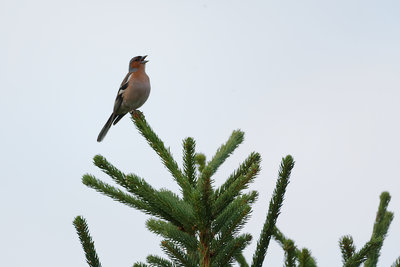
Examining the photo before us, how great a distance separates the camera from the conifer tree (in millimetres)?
3080

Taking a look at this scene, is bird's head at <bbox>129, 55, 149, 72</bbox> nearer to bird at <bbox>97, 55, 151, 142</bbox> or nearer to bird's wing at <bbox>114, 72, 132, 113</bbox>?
bird at <bbox>97, 55, 151, 142</bbox>

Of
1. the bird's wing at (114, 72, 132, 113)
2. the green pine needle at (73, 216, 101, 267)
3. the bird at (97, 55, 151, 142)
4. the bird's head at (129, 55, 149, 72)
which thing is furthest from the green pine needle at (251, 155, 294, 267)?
the bird's head at (129, 55, 149, 72)

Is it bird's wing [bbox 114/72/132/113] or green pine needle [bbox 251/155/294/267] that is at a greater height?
bird's wing [bbox 114/72/132/113]

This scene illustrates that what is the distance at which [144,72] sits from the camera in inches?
428

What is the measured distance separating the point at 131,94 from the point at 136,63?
149 centimetres

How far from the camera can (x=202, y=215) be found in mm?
3223

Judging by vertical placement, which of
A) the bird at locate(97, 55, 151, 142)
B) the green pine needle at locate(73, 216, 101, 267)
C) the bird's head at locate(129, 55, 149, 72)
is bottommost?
the green pine needle at locate(73, 216, 101, 267)

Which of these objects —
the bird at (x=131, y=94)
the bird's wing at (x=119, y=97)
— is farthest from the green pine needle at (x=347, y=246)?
the bird's wing at (x=119, y=97)

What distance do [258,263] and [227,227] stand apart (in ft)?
1.37

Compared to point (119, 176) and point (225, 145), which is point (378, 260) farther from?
point (119, 176)

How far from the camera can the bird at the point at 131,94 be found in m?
10.1

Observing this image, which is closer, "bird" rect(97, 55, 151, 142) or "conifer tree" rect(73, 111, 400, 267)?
"conifer tree" rect(73, 111, 400, 267)

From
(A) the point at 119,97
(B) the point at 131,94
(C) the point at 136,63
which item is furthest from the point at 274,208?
(C) the point at 136,63

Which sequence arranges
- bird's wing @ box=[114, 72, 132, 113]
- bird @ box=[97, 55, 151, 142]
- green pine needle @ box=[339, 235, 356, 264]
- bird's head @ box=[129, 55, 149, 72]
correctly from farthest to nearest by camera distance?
bird's head @ box=[129, 55, 149, 72], bird's wing @ box=[114, 72, 132, 113], bird @ box=[97, 55, 151, 142], green pine needle @ box=[339, 235, 356, 264]
